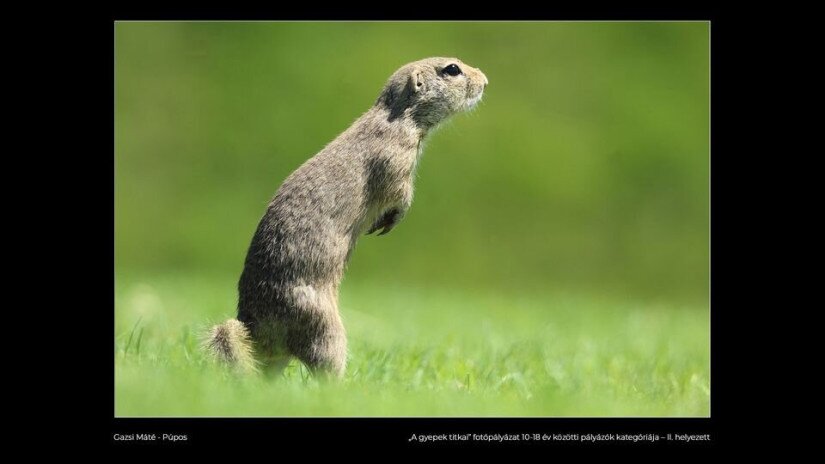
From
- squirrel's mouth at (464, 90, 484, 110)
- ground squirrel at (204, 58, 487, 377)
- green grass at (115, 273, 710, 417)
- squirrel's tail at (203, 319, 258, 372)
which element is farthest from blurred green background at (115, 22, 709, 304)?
squirrel's tail at (203, 319, 258, 372)

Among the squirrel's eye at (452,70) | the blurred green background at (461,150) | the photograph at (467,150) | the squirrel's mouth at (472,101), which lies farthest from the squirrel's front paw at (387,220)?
the blurred green background at (461,150)

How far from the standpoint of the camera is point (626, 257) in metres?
21.0

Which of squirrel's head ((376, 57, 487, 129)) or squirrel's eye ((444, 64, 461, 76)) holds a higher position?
squirrel's eye ((444, 64, 461, 76))

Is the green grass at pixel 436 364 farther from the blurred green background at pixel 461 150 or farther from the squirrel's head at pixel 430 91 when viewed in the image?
the blurred green background at pixel 461 150

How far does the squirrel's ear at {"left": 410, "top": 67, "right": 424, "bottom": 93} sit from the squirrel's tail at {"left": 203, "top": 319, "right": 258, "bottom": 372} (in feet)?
7.18

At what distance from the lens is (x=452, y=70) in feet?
24.6

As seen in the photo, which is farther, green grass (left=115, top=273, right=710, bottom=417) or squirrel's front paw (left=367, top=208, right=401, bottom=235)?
squirrel's front paw (left=367, top=208, right=401, bottom=235)

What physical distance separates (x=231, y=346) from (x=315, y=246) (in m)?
0.83

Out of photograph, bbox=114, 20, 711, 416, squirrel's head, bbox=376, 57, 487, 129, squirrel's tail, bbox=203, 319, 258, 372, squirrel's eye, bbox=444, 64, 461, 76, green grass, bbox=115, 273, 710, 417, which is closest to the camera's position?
green grass, bbox=115, 273, 710, 417

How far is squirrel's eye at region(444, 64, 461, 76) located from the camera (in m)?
7.47

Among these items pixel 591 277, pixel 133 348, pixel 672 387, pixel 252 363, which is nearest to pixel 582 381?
pixel 672 387

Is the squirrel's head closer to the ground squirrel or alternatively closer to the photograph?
the ground squirrel

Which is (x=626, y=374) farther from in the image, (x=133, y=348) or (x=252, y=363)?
(x=133, y=348)

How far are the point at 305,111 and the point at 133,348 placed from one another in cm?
1458
